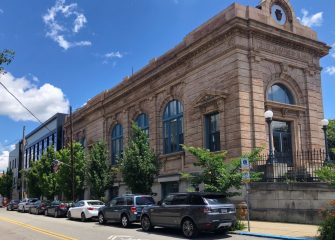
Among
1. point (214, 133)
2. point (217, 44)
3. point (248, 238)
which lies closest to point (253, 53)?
point (217, 44)

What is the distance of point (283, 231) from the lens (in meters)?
16.6

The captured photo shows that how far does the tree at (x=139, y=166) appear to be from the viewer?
27.9m

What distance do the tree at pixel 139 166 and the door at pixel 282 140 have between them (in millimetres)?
8139

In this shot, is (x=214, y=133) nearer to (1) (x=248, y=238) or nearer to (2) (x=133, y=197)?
(2) (x=133, y=197)

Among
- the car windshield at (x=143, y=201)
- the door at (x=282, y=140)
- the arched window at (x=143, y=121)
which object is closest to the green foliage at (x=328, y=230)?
the car windshield at (x=143, y=201)

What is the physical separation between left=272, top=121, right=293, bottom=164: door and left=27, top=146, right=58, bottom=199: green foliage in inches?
1067

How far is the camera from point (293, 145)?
26875 mm

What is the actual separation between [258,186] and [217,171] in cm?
371

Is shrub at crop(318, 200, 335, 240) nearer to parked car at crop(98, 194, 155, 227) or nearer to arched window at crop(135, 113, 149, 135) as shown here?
parked car at crop(98, 194, 155, 227)

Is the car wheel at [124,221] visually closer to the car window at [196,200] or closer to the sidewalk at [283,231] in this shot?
the car window at [196,200]

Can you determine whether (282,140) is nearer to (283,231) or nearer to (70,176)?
(283,231)

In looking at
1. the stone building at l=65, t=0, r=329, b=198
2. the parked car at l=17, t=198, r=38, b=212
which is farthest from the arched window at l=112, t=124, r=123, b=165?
the parked car at l=17, t=198, r=38, b=212

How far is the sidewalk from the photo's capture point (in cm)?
1525

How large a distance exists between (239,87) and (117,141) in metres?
19.4
